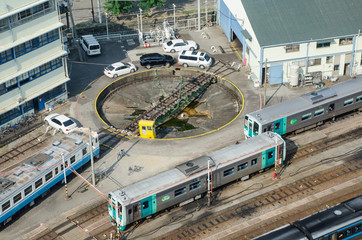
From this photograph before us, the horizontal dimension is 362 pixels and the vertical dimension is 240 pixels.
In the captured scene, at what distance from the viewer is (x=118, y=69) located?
82.0 metres

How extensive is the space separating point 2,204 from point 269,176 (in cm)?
2731

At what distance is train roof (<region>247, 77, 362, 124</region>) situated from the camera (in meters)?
64.5

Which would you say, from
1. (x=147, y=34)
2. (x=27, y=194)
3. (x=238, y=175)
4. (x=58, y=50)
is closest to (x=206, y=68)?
(x=147, y=34)

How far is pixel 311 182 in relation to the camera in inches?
2340

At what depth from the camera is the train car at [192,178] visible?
52531mm

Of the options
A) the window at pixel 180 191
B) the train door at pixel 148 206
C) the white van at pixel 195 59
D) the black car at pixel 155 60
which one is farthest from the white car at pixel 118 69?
the train door at pixel 148 206

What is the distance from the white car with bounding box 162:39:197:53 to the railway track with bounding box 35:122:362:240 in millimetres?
31099

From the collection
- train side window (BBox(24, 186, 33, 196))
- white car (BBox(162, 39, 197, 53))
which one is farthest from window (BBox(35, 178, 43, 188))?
white car (BBox(162, 39, 197, 53))

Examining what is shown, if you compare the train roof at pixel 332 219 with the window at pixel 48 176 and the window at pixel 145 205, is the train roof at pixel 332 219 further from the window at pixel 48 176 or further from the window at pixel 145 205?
the window at pixel 48 176

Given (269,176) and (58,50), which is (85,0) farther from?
(269,176)

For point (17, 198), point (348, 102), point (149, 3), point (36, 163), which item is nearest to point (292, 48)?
point (348, 102)

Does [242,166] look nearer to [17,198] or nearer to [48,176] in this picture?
[48,176]

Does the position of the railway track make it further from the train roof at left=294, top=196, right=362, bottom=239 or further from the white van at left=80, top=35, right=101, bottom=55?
the white van at left=80, top=35, right=101, bottom=55

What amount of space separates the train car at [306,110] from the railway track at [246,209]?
13.0 ft
